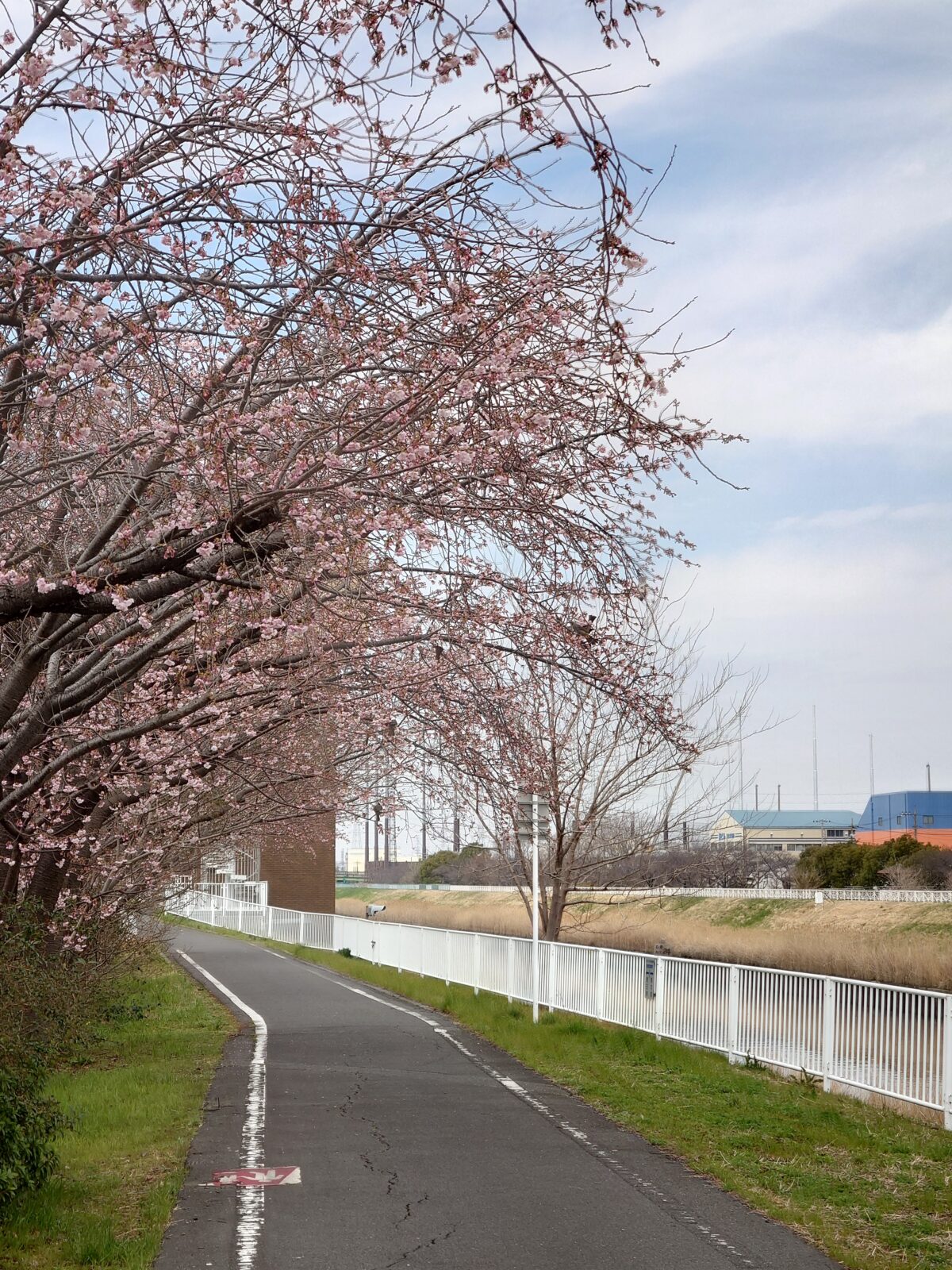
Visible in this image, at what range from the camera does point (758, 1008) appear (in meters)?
13.9

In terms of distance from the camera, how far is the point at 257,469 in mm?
7809

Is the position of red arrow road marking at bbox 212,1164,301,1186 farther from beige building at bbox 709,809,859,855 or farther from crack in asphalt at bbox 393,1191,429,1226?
beige building at bbox 709,809,859,855

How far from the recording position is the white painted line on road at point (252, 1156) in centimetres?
692

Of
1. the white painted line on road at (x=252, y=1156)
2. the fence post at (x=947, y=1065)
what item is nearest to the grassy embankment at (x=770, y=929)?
the white painted line on road at (x=252, y=1156)

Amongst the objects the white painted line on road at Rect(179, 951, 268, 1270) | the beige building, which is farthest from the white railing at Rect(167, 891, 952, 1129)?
the beige building

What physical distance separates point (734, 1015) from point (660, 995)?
1775 millimetres

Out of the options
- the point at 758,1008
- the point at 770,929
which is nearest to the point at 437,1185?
the point at 758,1008

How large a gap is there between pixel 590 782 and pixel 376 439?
641 inches

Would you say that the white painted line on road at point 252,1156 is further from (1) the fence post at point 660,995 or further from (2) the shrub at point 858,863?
(2) the shrub at point 858,863

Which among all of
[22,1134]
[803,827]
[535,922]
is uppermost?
[22,1134]

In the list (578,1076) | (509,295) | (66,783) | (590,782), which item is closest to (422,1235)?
(509,295)

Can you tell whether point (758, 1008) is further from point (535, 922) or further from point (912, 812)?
point (912, 812)

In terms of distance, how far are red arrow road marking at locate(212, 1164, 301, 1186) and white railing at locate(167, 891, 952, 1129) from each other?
202 inches

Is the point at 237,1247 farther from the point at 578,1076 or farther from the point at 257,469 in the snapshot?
the point at 578,1076
